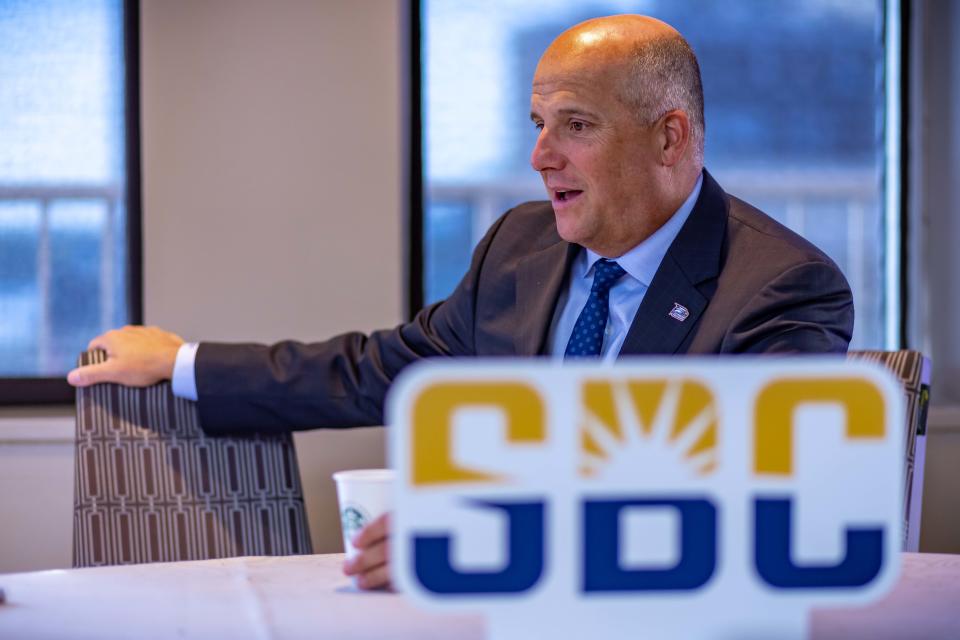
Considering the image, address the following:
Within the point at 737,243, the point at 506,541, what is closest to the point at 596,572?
the point at 506,541

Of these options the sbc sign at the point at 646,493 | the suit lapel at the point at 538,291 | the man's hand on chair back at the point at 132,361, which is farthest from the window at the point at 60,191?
the sbc sign at the point at 646,493

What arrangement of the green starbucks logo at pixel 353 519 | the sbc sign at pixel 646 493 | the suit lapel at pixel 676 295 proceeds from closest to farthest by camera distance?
1. the sbc sign at pixel 646 493
2. the green starbucks logo at pixel 353 519
3. the suit lapel at pixel 676 295

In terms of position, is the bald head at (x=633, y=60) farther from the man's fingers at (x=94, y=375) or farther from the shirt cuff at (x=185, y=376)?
the man's fingers at (x=94, y=375)

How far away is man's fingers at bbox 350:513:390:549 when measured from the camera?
1.10 meters

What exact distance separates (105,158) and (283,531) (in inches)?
49.6

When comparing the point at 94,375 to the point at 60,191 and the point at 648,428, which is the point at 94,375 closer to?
the point at 60,191

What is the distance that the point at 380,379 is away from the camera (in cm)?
213

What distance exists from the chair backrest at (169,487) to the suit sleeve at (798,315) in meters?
0.80

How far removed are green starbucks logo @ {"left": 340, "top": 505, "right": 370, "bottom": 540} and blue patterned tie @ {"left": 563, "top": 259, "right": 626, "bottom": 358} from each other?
0.88 meters

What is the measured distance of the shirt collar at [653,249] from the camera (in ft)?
6.55

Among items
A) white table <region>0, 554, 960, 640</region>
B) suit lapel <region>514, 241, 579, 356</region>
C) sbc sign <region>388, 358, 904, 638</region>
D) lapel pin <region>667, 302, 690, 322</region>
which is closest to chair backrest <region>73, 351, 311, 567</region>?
suit lapel <region>514, 241, 579, 356</region>

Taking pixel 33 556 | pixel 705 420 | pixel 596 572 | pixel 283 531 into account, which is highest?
pixel 705 420

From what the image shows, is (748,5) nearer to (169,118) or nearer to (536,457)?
(169,118)

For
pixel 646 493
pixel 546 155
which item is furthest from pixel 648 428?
pixel 546 155
